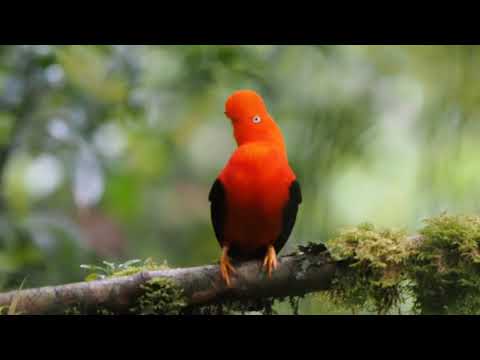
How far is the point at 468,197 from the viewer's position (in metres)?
2.88

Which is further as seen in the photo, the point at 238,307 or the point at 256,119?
A: the point at 256,119

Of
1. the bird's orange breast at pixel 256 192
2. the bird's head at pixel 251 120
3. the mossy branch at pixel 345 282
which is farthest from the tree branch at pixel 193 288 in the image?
the bird's head at pixel 251 120

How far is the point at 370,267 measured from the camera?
2406mm

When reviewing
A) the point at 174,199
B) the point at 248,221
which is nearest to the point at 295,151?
the point at 248,221

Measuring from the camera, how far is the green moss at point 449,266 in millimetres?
2314

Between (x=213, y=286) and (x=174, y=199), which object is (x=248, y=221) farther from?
(x=174, y=199)

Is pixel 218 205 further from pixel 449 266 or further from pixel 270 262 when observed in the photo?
pixel 449 266

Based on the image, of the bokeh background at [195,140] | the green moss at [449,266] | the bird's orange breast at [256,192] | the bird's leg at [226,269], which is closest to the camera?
the green moss at [449,266]

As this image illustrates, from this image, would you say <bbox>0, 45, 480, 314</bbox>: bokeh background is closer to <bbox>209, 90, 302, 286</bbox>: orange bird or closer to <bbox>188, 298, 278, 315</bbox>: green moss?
<bbox>188, 298, 278, 315</bbox>: green moss

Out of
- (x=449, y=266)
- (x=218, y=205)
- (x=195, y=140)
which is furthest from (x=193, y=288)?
(x=195, y=140)

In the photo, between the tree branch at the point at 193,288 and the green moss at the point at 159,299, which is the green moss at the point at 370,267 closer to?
the tree branch at the point at 193,288

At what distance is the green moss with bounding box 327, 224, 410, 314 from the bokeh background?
11cm

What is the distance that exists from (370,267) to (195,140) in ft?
10.7

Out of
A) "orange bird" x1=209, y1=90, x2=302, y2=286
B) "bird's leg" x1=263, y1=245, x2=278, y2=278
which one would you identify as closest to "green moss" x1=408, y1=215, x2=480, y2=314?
"bird's leg" x1=263, y1=245, x2=278, y2=278
